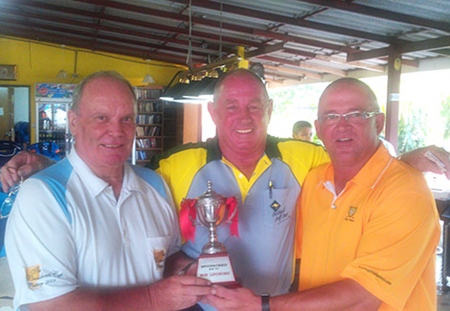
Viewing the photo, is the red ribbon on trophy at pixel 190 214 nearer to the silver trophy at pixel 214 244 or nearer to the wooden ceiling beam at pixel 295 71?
the silver trophy at pixel 214 244

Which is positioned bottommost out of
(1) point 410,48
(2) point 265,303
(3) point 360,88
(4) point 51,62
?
(2) point 265,303

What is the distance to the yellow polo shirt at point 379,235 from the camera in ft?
4.72

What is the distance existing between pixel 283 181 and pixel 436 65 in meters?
6.47

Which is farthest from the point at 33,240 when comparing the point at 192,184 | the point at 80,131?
the point at 192,184

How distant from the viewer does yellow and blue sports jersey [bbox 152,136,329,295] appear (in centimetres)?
189

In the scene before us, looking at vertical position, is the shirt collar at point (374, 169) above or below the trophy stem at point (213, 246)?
above

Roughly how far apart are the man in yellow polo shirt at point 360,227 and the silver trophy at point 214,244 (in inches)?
2.7

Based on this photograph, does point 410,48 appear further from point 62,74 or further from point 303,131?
point 62,74

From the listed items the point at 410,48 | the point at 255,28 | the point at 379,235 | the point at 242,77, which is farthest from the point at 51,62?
the point at 379,235

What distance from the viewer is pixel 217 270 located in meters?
1.55

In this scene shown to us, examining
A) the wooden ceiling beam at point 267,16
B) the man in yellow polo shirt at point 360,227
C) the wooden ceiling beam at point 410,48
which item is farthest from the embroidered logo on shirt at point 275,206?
the wooden ceiling beam at point 410,48

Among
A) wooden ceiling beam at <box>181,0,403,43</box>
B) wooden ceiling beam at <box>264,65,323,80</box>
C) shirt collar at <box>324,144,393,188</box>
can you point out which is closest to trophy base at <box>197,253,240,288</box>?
shirt collar at <box>324,144,393,188</box>

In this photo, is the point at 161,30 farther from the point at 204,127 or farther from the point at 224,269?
the point at 224,269

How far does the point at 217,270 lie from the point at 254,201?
0.44 metres
